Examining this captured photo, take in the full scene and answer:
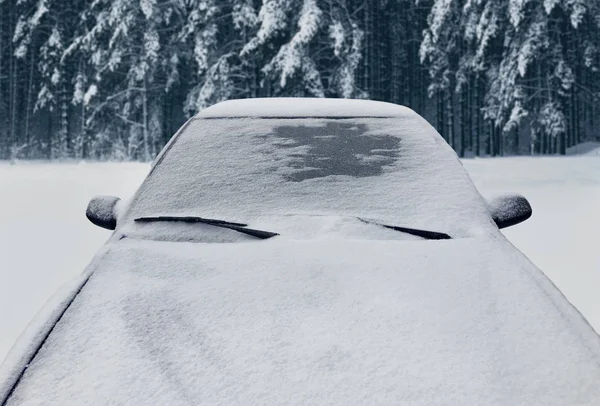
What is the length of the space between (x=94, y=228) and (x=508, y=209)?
7.87 meters

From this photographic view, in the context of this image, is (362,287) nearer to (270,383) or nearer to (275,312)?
(275,312)

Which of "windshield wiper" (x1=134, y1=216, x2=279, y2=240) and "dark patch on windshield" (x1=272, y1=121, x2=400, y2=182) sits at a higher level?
"dark patch on windshield" (x1=272, y1=121, x2=400, y2=182)

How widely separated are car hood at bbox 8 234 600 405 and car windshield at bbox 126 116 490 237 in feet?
0.95

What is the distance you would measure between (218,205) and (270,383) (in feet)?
4.02

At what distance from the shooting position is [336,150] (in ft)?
10.6

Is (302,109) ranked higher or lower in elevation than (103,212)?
higher

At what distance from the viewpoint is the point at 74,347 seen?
1.93 metres

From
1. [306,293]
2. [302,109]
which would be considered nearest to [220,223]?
[306,293]

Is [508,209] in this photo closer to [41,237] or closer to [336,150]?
[336,150]

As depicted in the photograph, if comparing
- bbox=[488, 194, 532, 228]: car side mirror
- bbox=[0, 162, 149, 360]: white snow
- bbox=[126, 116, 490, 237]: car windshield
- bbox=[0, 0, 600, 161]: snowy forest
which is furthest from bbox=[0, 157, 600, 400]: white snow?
bbox=[0, 0, 600, 161]: snowy forest

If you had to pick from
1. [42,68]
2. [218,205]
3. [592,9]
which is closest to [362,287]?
[218,205]

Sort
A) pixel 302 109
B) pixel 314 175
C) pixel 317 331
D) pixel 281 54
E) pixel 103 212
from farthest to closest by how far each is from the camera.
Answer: pixel 281 54 < pixel 302 109 < pixel 103 212 < pixel 314 175 < pixel 317 331

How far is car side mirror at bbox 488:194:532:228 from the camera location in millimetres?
3076

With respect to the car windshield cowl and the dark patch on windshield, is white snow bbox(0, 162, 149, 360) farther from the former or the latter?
the dark patch on windshield
